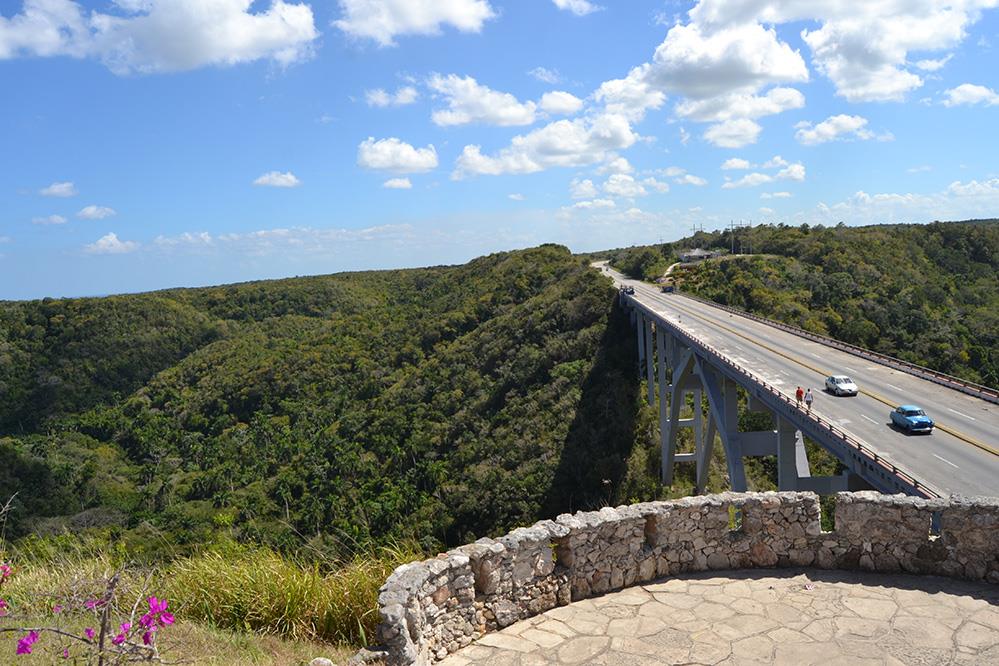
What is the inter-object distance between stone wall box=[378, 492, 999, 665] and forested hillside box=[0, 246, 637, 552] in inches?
410

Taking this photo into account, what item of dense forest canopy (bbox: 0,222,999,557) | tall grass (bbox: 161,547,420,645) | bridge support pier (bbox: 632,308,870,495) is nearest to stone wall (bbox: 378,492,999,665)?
tall grass (bbox: 161,547,420,645)

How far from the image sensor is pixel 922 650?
498 centimetres

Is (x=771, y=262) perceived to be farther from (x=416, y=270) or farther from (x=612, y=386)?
(x=416, y=270)

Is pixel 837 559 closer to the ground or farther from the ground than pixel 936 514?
closer to the ground

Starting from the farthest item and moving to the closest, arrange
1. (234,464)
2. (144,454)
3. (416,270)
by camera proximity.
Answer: (416,270)
(144,454)
(234,464)

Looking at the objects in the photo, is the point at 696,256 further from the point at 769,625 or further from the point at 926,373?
the point at 769,625

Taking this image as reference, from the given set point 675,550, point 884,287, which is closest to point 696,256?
point 884,287

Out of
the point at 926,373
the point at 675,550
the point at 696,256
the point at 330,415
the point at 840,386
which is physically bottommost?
the point at 330,415

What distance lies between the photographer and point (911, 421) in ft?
54.2

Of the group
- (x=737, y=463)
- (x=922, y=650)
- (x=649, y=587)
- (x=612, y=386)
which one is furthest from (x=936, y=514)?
(x=612, y=386)

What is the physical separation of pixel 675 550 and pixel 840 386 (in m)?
17.2

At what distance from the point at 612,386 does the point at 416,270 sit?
115274 millimetres

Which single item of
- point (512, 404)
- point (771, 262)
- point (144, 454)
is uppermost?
point (771, 262)

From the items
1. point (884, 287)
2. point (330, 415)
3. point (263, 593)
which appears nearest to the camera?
point (263, 593)
